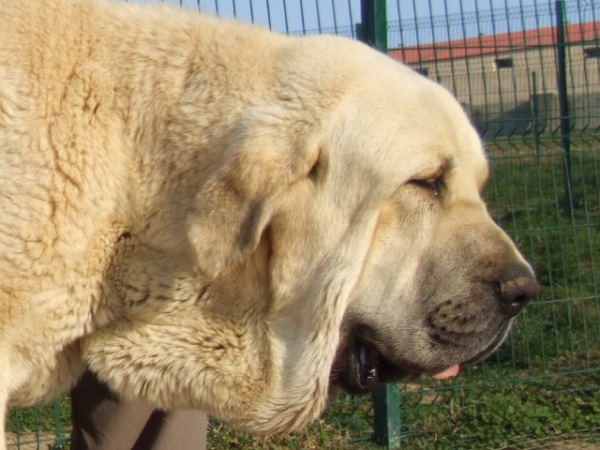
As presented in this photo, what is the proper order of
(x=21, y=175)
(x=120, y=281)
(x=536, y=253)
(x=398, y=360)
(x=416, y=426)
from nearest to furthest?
(x=21, y=175), (x=120, y=281), (x=398, y=360), (x=416, y=426), (x=536, y=253)

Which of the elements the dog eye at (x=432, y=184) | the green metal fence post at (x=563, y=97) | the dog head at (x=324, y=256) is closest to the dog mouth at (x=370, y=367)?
the dog head at (x=324, y=256)

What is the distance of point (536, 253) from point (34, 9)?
5.08 metres

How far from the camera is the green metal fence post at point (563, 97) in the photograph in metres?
6.12

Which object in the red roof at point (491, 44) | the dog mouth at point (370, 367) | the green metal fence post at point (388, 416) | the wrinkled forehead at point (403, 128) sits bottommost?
the green metal fence post at point (388, 416)

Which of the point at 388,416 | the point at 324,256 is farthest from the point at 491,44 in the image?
the point at 324,256

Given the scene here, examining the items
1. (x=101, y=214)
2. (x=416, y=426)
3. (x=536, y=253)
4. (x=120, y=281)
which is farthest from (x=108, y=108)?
(x=536, y=253)

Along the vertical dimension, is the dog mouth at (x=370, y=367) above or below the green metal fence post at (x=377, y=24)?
below

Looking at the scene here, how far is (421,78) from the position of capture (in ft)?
8.77

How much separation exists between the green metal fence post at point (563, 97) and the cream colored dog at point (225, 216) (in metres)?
3.68

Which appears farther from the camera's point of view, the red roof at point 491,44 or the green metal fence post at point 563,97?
the green metal fence post at point 563,97

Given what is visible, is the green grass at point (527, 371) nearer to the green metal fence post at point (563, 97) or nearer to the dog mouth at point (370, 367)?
the green metal fence post at point (563, 97)

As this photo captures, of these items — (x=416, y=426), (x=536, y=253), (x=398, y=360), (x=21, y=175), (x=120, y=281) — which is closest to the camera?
(x=21, y=175)

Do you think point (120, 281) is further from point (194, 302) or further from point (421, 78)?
point (421, 78)

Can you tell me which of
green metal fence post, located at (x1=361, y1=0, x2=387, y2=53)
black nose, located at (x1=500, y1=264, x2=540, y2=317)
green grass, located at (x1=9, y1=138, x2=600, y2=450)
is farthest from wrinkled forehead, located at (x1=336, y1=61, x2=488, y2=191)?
green grass, located at (x1=9, y1=138, x2=600, y2=450)
